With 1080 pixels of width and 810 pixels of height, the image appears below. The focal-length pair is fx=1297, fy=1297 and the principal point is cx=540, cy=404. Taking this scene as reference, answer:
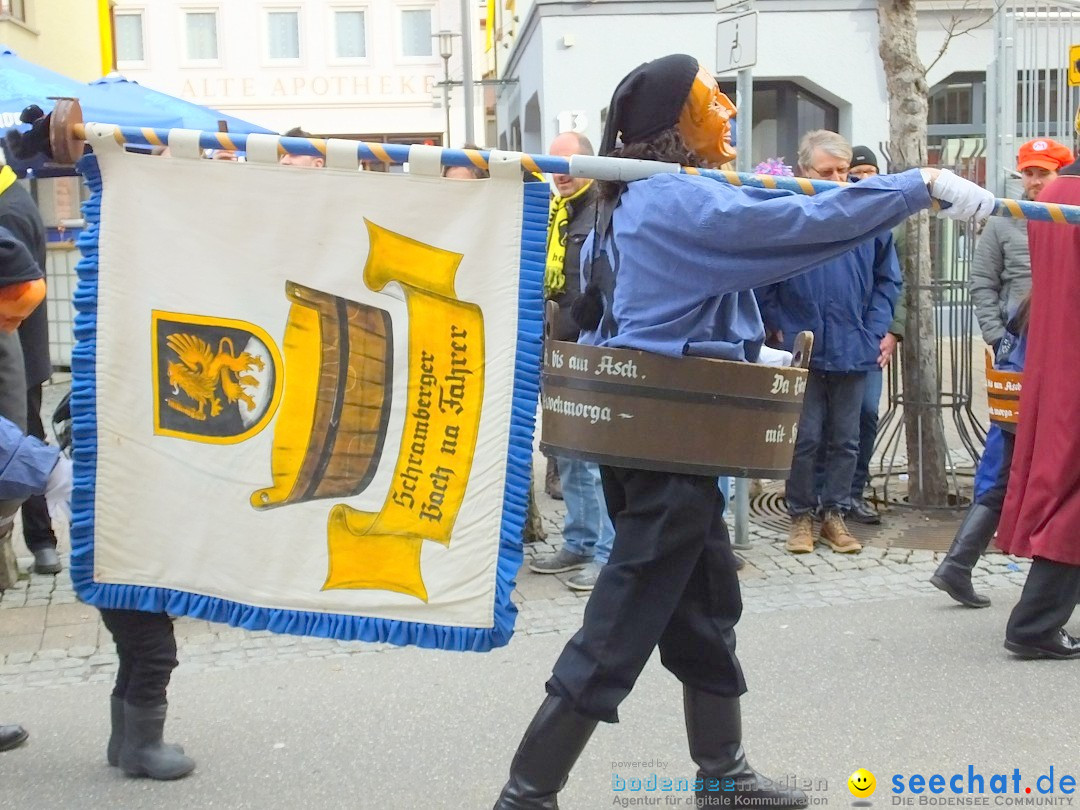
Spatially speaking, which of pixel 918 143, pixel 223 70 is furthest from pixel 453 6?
pixel 918 143

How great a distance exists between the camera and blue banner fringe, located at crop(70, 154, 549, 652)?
3018 mm

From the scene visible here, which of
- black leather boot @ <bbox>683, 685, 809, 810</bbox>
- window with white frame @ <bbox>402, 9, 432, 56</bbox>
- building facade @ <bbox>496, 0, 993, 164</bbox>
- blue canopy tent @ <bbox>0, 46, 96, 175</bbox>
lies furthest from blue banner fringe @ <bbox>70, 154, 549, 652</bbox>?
window with white frame @ <bbox>402, 9, 432, 56</bbox>

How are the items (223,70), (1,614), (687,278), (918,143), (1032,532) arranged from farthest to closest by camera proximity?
1. (223,70)
2. (918,143)
3. (1,614)
4. (1032,532)
5. (687,278)

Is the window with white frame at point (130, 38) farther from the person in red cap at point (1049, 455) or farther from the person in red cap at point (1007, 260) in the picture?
the person in red cap at point (1049, 455)

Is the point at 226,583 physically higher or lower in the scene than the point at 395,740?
higher

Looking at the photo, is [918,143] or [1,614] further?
[918,143]

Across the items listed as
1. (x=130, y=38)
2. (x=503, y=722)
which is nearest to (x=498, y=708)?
(x=503, y=722)

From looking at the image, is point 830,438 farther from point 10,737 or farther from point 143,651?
point 10,737

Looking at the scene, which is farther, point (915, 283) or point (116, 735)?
point (915, 283)

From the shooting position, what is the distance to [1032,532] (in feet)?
14.1

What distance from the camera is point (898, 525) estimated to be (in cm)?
657

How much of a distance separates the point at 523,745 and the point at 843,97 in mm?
13647

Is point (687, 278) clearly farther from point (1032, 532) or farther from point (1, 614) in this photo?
point (1, 614)

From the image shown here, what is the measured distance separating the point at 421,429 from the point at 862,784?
1486 mm
